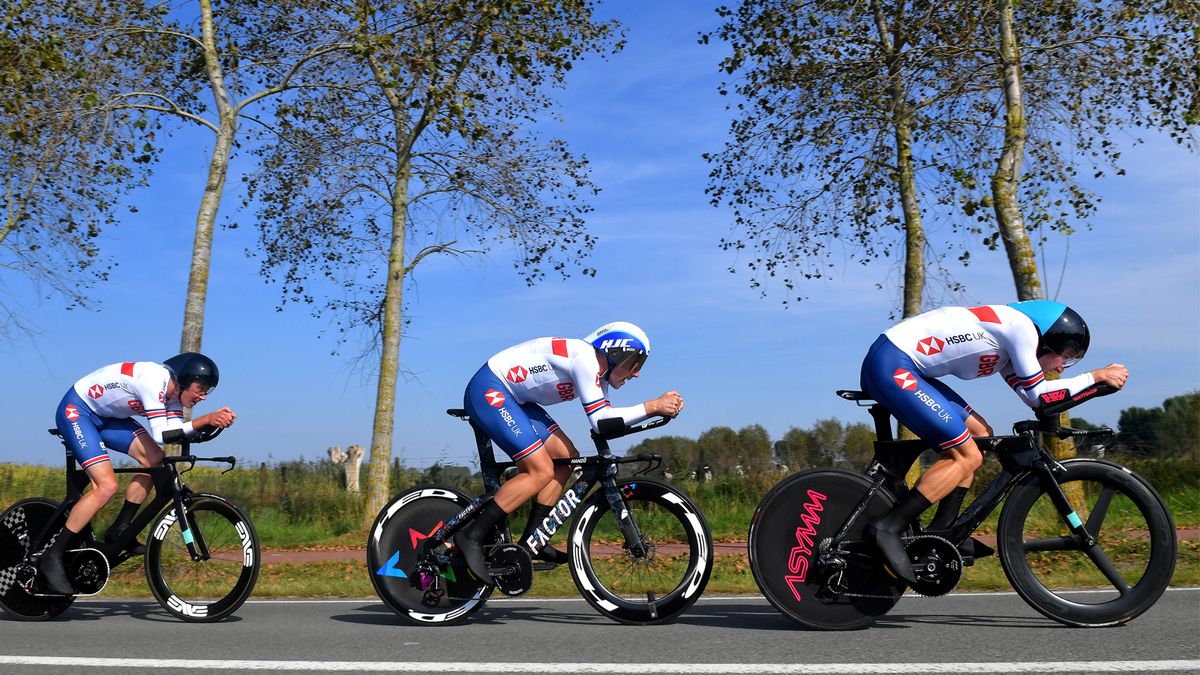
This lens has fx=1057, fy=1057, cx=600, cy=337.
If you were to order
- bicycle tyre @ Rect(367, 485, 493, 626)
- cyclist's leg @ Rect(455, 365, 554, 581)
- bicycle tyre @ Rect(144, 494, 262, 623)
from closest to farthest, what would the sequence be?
cyclist's leg @ Rect(455, 365, 554, 581) < bicycle tyre @ Rect(367, 485, 493, 626) < bicycle tyre @ Rect(144, 494, 262, 623)

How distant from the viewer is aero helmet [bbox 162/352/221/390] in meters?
7.04

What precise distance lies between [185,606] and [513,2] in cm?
1096

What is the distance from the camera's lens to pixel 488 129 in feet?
54.4

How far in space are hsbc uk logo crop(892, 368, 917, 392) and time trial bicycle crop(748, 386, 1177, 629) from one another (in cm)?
31

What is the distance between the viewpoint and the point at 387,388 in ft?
55.9

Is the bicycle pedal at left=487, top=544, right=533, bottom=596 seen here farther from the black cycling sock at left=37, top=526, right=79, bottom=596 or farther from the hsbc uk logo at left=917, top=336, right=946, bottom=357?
the black cycling sock at left=37, top=526, right=79, bottom=596

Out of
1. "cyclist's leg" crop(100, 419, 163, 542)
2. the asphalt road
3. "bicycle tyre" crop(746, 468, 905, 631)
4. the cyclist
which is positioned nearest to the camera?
the asphalt road

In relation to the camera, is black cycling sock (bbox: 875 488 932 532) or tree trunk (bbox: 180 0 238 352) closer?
A: black cycling sock (bbox: 875 488 932 532)

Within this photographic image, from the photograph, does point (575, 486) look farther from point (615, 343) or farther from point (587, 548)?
point (615, 343)

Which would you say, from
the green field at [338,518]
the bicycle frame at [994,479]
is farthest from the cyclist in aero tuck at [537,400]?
the bicycle frame at [994,479]

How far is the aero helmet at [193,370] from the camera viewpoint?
7.04 m

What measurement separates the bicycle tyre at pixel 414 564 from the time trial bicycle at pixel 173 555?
884 mm

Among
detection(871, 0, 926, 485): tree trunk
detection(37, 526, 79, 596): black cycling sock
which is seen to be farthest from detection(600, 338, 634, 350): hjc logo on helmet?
detection(871, 0, 926, 485): tree trunk

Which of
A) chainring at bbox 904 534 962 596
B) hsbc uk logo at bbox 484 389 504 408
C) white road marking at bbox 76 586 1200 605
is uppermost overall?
hsbc uk logo at bbox 484 389 504 408
